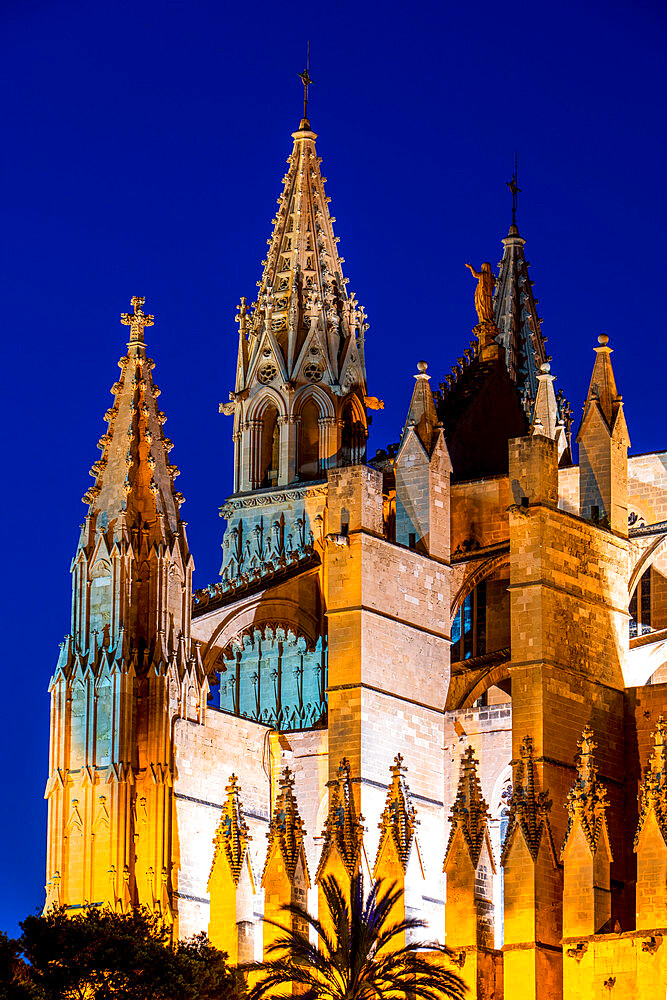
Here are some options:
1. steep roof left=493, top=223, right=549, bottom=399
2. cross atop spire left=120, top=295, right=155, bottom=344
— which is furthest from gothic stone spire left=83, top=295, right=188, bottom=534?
steep roof left=493, top=223, right=549, bottom=399

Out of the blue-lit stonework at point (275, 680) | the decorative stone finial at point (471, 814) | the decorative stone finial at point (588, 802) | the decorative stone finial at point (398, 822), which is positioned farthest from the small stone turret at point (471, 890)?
the blue-lit stonework at point (275, 680)

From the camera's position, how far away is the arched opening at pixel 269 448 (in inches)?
2660

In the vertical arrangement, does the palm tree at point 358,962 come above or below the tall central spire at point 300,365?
below

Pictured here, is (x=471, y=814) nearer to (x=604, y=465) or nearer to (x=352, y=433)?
(x=604, y=465)

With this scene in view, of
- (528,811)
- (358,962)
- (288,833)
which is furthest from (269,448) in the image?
(358,962)

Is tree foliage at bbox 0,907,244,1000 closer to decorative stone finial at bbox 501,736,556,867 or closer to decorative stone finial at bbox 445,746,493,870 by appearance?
decorative stone finial at bbox 445,746,493,870

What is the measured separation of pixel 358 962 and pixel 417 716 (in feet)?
25.8

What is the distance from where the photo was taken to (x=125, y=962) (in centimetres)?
4412

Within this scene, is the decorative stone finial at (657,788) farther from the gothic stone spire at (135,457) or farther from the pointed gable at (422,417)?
the gothic stone spire at (135,457)

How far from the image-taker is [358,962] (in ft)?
148

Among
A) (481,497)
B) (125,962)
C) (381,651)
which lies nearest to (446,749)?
(381,651)

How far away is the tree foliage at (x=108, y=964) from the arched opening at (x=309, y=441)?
23378 mm

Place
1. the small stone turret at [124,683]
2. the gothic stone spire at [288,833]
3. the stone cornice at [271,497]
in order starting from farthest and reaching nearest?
the stone cornice at [271,497]
the small stone turret at [124,683]
the gothic stone spire at [288,833]

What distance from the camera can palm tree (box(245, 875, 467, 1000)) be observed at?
45.0 metres
